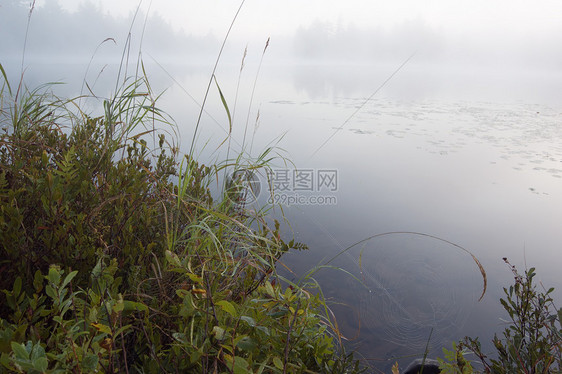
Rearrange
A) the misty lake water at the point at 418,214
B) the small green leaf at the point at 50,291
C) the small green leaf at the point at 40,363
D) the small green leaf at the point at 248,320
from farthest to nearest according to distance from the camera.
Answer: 1. the misty lake water at the point at 418,214
2. the small green leaf at the point at 248,320
3. the small green leaf at the point at 50,291
4. the small green leaf at the point at 40,363

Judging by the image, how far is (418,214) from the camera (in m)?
3.93

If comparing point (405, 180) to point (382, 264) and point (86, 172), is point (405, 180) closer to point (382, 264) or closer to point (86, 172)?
point (382, 264)

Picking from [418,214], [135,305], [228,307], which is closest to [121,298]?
[135,305]

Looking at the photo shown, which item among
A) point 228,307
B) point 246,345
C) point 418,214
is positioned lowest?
point 418,214

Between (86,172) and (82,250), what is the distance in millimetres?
536

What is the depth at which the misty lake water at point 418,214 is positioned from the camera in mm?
2557

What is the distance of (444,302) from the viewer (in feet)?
8.80

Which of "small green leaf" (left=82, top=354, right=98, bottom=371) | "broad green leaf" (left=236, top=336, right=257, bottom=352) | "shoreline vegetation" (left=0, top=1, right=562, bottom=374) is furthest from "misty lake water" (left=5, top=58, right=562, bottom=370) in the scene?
"small green leaf" (left=82, top=354, right=98, bottom=371)

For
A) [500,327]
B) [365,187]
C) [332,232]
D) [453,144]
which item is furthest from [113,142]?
[453,144]

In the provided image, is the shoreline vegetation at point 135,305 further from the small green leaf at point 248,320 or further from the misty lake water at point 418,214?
the misty lake water at point 418,214

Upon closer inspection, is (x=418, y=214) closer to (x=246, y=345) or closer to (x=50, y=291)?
(x=246, y=345)

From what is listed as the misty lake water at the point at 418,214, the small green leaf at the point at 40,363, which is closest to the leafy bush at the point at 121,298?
the small green leaf at the point at 40,363

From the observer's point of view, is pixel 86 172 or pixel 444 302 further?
pixel 444 302

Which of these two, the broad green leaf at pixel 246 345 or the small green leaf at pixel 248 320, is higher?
the small green leaf at pixel 248 320
